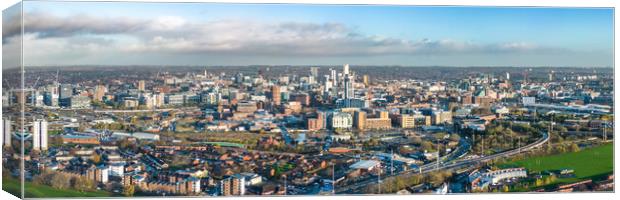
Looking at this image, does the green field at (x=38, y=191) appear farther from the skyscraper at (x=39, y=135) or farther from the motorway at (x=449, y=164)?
the motorway at (x=449, y=164)

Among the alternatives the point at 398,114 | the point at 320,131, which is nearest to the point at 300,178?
the point at 320,131

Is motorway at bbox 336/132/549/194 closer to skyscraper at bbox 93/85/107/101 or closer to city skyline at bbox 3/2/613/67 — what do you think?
city skyline at bbox 3/2/613/67

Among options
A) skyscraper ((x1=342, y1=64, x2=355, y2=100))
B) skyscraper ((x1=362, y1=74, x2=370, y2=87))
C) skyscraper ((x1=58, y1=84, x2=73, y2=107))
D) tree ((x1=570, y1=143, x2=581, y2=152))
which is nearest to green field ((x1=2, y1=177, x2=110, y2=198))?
skyscraper ((x1=58, y1=84, x2=73, y2=107))

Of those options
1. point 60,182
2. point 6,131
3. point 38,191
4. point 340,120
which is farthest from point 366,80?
point 6,131

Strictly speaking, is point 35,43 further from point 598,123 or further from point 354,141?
point 598,123

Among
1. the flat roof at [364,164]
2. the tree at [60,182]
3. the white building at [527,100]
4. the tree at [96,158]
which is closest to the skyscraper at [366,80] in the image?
the flat roof at [364,164]

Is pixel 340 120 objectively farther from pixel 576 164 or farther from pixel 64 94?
pixel 64 94
